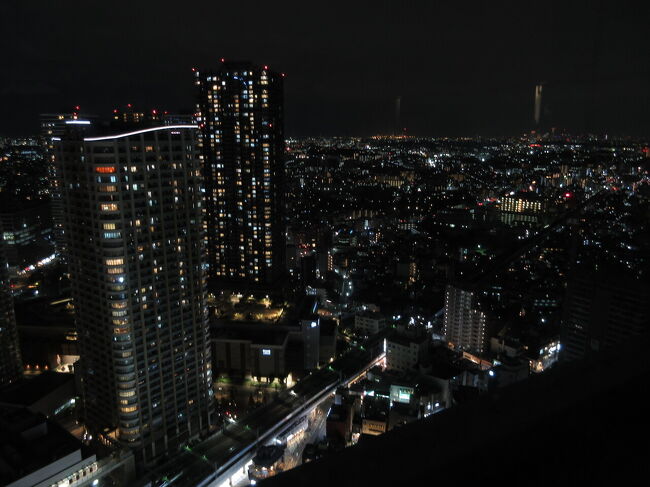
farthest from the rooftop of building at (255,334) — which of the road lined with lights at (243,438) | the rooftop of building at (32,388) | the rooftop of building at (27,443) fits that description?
the rooftop of building at (27,443)

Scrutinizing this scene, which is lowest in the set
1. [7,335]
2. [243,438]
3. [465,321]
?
[243,438]

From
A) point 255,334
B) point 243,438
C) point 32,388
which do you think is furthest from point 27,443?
point 255,334

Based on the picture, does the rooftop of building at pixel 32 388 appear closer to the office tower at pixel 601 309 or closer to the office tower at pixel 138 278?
the office tower at pixel 138 278

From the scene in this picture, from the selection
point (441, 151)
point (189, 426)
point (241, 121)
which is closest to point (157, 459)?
point (189, 426)

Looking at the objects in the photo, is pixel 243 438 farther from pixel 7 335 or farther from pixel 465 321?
pixel 465 321

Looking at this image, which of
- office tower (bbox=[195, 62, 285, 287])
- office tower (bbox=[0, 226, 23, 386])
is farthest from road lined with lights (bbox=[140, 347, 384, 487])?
office tower (bbox=[195, 62, 285, 287])
